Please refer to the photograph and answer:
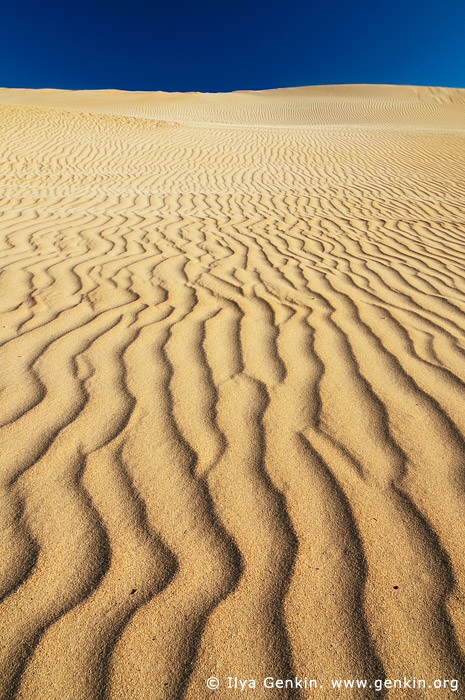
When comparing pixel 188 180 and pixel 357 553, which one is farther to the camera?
pixel 188 180

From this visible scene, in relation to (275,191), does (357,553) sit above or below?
above

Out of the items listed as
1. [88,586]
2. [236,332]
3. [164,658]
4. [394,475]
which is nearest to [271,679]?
[164,658]

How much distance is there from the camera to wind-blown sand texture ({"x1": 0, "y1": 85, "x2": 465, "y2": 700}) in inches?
45.9

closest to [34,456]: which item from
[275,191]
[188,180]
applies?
[275,191]

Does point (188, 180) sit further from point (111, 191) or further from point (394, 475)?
point (394, 475)

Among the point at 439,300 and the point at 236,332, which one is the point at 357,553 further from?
the point at 439,300

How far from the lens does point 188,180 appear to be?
9469 mm

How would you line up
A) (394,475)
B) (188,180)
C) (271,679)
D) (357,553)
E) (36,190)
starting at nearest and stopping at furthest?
(271,679), (357,553), (394,475), (36,190), (188,180)

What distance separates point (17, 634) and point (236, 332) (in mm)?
1876

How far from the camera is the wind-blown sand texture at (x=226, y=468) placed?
1167mm

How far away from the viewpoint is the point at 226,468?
172 centimetres

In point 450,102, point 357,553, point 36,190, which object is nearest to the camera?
point 357,553

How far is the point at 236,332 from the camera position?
9.09ft

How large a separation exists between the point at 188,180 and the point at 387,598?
9244mm
